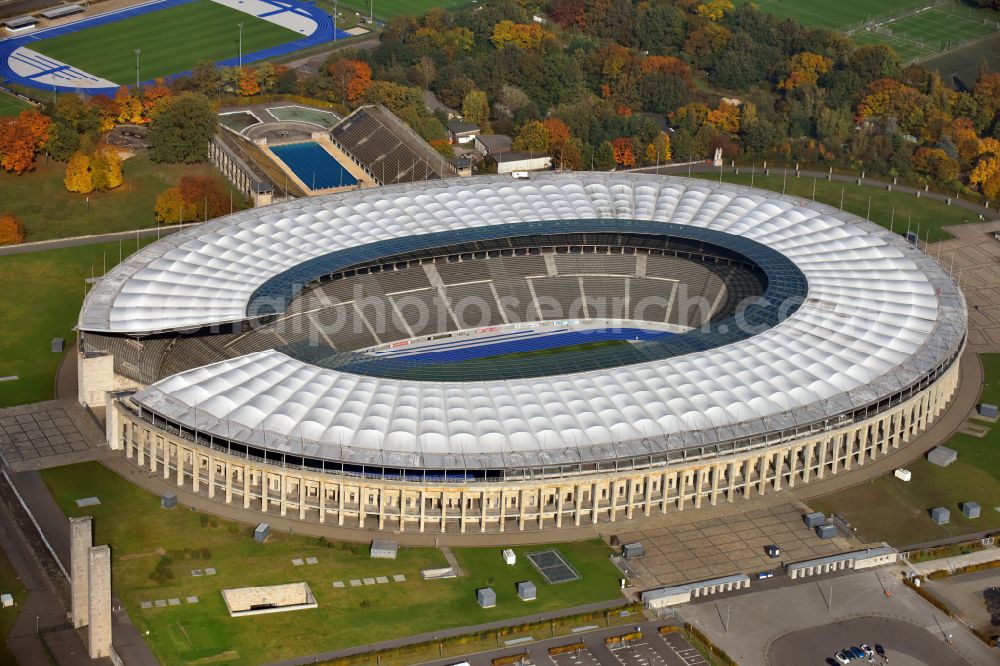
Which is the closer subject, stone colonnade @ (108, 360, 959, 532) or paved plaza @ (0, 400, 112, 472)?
stone colonnade @ (108, 360, 959, 532)

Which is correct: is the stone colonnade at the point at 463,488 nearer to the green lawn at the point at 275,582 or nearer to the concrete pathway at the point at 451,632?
the green lawn at the point at 275,582

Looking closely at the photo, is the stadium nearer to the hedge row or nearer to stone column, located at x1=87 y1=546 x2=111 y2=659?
the hedge row

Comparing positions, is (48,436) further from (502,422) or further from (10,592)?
(502,422)

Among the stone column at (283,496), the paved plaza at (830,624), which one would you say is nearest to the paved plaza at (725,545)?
the paved plaza at (830,624)

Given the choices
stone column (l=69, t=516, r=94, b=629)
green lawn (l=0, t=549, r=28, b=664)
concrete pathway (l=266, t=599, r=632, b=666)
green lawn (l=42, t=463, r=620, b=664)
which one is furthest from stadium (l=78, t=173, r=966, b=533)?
stone column (l=69, t=516, r=94, b=629)

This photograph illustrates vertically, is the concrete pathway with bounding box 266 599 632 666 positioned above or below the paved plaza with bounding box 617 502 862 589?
below

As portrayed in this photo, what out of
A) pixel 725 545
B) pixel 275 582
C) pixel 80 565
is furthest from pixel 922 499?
pixel 80 565
